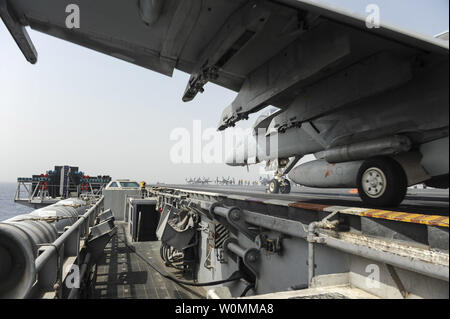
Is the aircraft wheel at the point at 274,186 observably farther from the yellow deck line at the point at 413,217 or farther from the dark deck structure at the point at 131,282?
the yellow deck line at the point at 413,217

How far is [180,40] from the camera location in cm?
618

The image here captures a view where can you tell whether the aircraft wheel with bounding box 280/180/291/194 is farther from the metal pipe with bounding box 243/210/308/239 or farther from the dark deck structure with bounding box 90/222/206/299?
the metal pipe with bounding box 243/210/308/239

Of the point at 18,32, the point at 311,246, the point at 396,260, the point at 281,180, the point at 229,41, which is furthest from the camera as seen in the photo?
the point at 281,180

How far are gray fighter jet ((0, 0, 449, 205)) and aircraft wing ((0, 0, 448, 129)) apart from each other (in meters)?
0.02

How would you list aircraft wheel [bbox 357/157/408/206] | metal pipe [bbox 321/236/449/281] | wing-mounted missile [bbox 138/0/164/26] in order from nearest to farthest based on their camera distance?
metal pipe [bbox 321/236/449/281] → aircraft wheel [bbox 357/157/408/206] → wing-mounted missile [bbox 138/0/164/26]

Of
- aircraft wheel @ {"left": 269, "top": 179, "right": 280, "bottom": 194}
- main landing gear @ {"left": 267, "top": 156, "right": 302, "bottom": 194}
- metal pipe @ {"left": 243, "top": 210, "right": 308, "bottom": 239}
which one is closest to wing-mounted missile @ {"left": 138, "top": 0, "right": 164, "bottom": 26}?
metal pipe @ {"left": 243, "top": 210, "right": 308, "bottom": 239}

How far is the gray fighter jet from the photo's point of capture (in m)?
3.43

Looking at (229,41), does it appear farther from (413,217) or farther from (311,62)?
(413,217)

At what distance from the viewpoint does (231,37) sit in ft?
16.0

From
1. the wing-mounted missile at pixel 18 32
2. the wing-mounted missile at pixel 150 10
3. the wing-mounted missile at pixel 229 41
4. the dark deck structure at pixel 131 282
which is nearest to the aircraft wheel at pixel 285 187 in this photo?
the dark deck structure at pixel 131 282

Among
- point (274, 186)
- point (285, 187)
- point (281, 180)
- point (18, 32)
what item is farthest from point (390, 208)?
point (274, 186)

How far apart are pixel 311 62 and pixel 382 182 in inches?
94.5

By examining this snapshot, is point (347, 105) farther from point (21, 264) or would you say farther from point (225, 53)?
point (21, 264)
